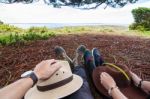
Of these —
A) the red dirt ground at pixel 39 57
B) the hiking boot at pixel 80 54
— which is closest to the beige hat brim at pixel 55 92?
the hiking boot at pixel 80 54

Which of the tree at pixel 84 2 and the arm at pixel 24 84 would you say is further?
the tree at pixel 84 2

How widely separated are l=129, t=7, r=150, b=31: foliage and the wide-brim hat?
12.8 metres

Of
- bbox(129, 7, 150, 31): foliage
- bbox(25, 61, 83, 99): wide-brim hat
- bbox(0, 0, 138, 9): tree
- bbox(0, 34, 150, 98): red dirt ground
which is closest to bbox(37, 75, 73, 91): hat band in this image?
bbox(25, 61, 83, 99): wide-brim hat

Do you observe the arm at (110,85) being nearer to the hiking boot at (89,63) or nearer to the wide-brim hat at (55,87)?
the wide-brim hat at (55,87)

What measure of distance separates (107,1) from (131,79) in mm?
8684

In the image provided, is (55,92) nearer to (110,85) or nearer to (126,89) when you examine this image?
(110,85)

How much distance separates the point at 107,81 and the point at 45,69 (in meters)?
0.73

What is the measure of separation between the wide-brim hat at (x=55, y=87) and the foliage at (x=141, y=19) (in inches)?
504

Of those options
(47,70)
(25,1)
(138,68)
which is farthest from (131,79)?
(25,1)

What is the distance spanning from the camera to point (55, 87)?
3.16 m

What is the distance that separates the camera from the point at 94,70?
3.73 metres

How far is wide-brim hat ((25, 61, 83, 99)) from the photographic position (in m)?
3.09

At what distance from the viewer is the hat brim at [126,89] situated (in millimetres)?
3572

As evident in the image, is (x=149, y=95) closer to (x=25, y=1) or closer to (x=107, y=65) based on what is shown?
(x=107, y=65)
